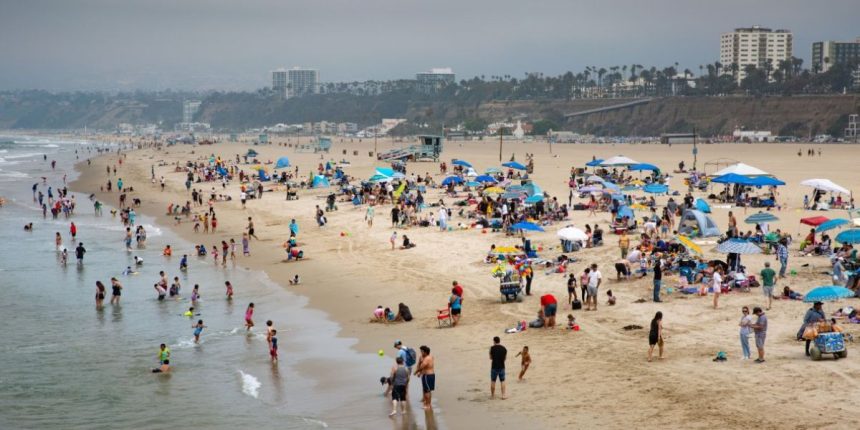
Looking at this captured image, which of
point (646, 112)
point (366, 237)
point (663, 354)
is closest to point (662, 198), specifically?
point (366, 237)

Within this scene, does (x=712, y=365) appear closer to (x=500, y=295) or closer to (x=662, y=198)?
(x=500, y=295)

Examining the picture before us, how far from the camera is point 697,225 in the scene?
24.6m

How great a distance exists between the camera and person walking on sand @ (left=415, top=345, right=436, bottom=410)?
12914mm

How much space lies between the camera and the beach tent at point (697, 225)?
24.4 metres

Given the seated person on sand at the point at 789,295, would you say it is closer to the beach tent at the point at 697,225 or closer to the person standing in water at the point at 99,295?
the beach tent at the point at 697,225

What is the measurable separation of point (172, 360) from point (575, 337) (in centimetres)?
747

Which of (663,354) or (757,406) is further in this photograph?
(663,354)

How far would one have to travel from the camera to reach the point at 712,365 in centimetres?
1355

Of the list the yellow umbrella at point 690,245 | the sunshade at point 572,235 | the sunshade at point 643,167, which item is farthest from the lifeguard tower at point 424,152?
the yellow umbrella at point 690,245

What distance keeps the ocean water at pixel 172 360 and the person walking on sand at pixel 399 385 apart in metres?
0.25

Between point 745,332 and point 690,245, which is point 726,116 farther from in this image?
point 745,332

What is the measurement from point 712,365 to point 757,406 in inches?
79.1

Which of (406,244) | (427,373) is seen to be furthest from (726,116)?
(427,373)

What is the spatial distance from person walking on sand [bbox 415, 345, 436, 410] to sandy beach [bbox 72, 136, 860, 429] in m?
0.32
